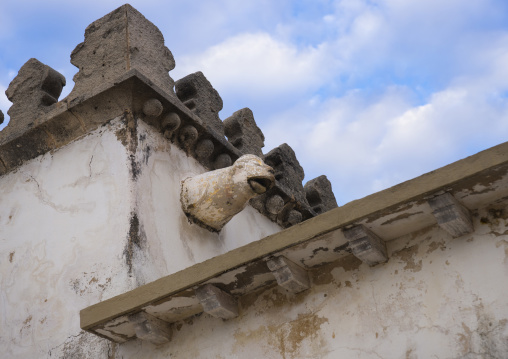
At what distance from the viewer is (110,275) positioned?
4.20m

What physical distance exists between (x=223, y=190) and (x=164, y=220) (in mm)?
461

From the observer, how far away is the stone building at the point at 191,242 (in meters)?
3.12

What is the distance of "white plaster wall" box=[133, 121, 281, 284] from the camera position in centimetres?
436

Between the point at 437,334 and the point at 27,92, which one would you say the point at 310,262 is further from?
the point at 27,92

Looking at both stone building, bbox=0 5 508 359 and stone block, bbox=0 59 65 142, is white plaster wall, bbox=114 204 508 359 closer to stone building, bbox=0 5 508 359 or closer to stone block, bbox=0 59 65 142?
stone building, bbox=0 5 508 359

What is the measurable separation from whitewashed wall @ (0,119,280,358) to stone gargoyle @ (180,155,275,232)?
0.09m

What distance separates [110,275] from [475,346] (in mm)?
2270

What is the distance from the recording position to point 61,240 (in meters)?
4.61

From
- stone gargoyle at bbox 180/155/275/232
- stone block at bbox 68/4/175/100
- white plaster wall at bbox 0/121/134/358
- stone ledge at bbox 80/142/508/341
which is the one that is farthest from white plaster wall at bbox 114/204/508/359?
stone block at bbox 68/4/175/100

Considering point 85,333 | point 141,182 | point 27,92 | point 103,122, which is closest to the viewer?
point 85,333

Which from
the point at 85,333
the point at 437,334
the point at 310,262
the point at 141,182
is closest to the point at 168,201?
the point at 141,182

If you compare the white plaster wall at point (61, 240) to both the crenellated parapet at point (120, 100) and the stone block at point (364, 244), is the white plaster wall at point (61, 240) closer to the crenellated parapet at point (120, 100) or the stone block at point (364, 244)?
the crenellated parapet at point (120, 100)

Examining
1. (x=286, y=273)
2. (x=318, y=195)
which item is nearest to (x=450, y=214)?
(x=286, y=273)

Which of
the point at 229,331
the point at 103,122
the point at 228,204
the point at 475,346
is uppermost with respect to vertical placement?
the point at 103,122
